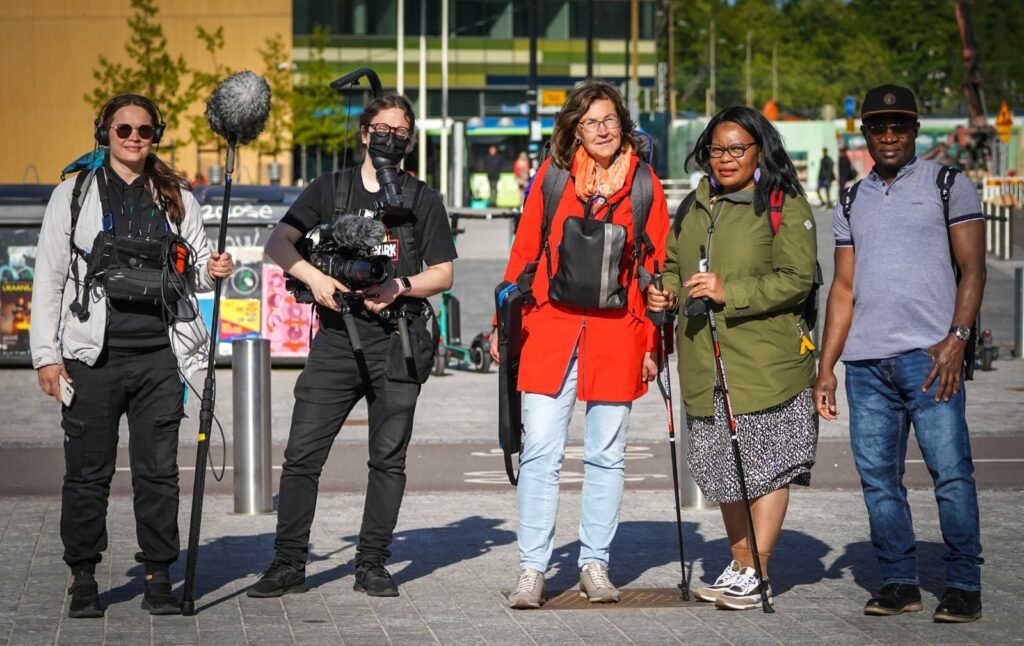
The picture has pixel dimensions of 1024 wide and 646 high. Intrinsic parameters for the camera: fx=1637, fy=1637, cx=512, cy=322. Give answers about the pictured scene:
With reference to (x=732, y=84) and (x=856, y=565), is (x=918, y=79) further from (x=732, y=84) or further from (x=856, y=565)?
(x=856, y=565)

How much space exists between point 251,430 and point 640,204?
2965 millimetres

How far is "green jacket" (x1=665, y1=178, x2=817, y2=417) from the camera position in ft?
19.6

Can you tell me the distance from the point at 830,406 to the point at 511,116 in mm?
55447

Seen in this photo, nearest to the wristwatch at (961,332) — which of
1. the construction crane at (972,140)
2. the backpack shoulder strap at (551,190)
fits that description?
the backpack shoulder strap at (551,190)

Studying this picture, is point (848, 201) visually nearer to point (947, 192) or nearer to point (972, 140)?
point (947, 192)

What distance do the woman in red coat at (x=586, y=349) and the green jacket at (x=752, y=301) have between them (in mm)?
216

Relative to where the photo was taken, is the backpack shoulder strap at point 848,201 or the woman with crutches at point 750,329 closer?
the woman with crutches at point 750,329

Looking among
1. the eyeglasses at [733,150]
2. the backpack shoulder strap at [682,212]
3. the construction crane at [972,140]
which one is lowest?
the backpack shoulder strap at [682,212]

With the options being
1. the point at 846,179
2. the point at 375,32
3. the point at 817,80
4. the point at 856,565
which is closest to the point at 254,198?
the point at 856,565

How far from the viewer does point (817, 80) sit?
9325 cm

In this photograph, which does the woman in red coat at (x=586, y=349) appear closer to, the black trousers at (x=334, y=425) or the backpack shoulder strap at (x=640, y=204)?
the backpack shoulder strap at (x=640, y=204)

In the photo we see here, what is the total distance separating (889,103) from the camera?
5941mm

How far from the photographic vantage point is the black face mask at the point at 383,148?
20.6ft

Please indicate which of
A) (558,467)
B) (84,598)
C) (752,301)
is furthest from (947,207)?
(84,598)
